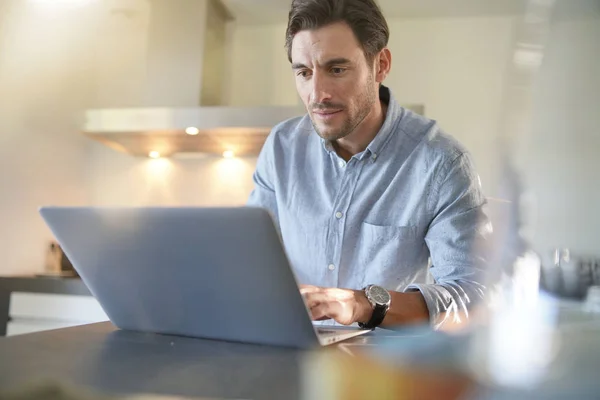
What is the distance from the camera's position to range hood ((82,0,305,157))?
2.34 metres

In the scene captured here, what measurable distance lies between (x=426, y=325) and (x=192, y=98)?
210cm

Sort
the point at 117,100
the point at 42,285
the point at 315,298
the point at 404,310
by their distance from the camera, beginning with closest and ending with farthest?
A: the point at 315,298 → the point at 404,310 → the point at 42,285 → the point at 117,100

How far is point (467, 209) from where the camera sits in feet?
3.27

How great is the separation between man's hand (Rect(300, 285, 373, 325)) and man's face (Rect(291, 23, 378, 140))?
0.48 metres

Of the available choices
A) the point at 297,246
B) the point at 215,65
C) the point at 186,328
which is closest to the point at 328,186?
the point at 297,246

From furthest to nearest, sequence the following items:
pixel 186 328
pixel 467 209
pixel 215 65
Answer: pixel 215 65, pixel 467 209, pixel 186 328

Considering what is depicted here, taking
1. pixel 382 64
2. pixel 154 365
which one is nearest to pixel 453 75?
pixel 382 64

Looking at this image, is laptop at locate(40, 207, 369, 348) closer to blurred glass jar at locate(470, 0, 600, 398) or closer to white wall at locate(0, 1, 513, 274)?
blurred glass jar at locate(470, 0, 600, 398)

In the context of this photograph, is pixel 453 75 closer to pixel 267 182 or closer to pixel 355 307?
pixel 267 182

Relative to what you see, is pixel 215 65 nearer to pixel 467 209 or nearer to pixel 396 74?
pixel 396 74

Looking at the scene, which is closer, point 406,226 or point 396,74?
point 406,226

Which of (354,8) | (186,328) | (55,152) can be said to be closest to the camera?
(186,328)

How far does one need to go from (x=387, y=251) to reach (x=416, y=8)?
1981 mm

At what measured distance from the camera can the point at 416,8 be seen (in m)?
2.67
